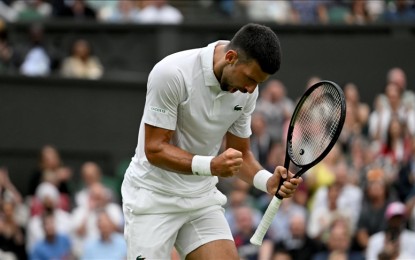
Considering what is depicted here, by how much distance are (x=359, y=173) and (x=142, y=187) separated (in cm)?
638

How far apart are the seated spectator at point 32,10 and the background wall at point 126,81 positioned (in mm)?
1616

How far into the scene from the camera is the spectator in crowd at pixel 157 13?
18906mm

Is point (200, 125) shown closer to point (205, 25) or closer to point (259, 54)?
point (259, 54)

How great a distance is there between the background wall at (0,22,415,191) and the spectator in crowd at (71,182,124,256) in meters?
3.18

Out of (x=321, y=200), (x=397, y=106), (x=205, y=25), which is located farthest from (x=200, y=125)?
(x=205, y=25)

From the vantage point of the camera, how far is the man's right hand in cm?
768

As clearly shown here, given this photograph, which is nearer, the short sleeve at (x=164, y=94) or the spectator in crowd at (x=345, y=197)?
the short sleeve at (x=164, y=94)

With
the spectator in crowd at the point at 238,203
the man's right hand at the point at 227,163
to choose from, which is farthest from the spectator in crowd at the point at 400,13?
the man's right hand at the point at 227,163

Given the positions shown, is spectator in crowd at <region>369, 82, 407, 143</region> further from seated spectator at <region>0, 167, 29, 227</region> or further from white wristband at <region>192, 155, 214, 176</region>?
white wristband at <region>192, 155, 214, 176</region>

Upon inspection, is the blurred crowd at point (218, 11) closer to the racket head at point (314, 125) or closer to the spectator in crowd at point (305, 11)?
the spectator in crowd at point (305, 11)

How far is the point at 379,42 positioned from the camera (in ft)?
61.6

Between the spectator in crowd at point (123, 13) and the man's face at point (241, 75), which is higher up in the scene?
the man's face at point (241, 75)

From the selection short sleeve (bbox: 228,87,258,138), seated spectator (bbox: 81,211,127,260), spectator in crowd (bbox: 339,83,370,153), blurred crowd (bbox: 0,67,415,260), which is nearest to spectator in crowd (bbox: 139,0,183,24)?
blurred crowd (bbox: 0,67,415,260)

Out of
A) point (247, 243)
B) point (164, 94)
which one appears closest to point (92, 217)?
point (247, 243)
